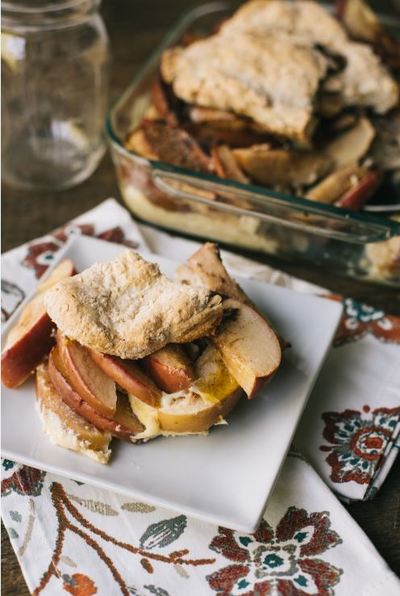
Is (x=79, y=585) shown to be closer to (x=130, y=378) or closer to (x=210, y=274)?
(x=130, y=378)

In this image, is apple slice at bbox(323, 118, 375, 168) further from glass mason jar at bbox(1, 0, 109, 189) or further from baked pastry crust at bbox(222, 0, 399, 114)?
glass mason jar at bbox(1, 0, 109, 189)

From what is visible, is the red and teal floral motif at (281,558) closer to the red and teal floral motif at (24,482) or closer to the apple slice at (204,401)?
the apple slice at (204,401)

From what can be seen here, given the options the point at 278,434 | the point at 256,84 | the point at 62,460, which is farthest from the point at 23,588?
the point at 256,84

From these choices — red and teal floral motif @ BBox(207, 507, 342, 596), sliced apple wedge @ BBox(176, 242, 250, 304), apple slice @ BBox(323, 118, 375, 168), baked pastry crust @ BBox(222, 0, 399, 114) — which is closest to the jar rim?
baked pastry crust @ BBox(222, 0, 399, 114)

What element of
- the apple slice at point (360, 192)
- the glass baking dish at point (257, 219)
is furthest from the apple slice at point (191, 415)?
the apple slice at point (360, 192)

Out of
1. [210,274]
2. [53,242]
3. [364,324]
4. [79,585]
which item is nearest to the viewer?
[79,585]

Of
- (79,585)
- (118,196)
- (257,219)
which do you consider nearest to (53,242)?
(118,196)

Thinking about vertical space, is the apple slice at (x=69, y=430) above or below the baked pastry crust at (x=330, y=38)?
below
